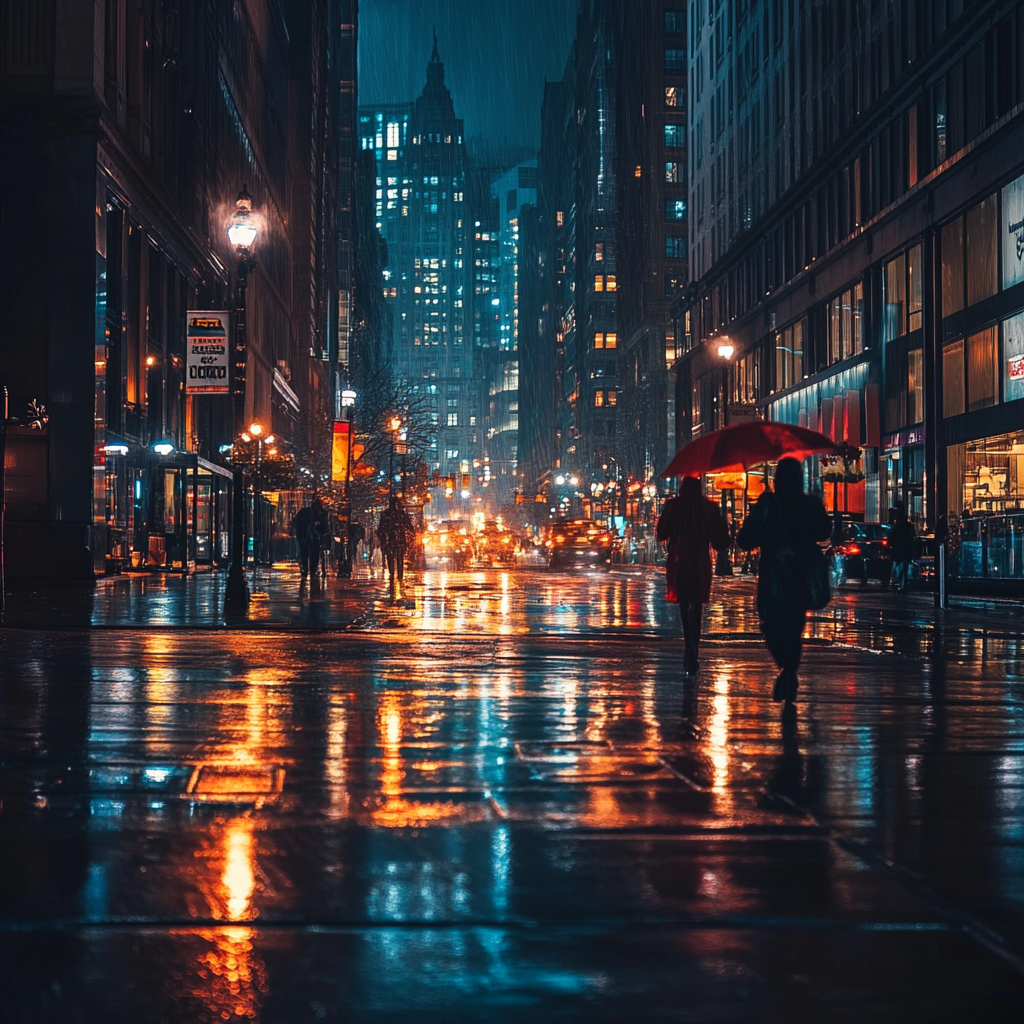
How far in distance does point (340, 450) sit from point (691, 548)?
1257 inches

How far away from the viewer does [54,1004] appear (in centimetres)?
430

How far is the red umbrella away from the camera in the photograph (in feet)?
60.8

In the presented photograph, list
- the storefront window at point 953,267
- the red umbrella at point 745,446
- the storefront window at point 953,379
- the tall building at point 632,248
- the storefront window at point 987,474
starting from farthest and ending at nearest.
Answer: the tall building at point 632,248 → the storefront window at point 953,379 → the storefront window at point 953,267 → the storefront window at point 987,474 → the red umbrella at point 745,446

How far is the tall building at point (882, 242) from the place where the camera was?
46.5m

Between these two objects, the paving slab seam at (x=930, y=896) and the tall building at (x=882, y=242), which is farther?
the tall building at (x=882, y=242)

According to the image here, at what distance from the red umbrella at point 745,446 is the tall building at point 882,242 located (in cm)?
2001

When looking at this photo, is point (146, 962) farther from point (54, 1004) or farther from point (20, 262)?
point (20, 262)

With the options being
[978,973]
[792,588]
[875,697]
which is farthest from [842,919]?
[875,697]

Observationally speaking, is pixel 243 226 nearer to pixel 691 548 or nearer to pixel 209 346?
pixel 209 346

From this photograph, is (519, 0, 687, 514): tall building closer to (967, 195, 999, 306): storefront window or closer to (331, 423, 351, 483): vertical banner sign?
(967, 195, 999, 306): storefront window

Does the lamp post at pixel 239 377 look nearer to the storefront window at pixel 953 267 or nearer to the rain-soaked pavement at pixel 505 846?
the rain-soaked pavement at pixel 505 846

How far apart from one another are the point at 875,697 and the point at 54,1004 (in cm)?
1001

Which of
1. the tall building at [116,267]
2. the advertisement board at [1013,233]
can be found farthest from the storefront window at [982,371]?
the tall building at [116,267]

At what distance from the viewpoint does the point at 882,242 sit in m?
58.0
